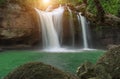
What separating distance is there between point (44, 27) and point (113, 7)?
723 centimetres

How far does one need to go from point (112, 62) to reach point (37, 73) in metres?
3.50

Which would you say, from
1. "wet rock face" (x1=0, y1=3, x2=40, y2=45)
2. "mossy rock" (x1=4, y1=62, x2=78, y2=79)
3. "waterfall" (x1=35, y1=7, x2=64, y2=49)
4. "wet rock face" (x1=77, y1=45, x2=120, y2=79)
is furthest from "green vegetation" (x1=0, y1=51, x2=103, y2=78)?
"mossy rock" (x1=4, y1=62, x2=78, y2=79)

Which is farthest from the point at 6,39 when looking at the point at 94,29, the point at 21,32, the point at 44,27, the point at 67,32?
the point at 94,29

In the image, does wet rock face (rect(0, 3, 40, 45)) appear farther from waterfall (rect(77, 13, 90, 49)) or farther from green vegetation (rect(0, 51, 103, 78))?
green vegetation (rect(0, 51, 103, 78))

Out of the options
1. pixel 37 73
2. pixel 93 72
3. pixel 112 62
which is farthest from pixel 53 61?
pixel 37 73

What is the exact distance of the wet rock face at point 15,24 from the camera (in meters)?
27.6

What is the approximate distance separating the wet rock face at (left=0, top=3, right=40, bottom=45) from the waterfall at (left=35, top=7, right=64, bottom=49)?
1660 millimetres

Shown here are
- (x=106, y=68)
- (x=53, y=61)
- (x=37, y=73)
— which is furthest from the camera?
(x=53, y=61)

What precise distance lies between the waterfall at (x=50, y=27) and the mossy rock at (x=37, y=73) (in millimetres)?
24825

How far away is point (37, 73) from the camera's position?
5.11 meters

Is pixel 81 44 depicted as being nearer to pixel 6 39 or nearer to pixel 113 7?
pixel 113 7

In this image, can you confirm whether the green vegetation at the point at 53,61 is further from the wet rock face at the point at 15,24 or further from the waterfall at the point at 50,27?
the waterfall at the point at 50,27

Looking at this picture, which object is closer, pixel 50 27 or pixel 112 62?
pixel 112 62

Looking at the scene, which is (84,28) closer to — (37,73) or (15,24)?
(15,24)
